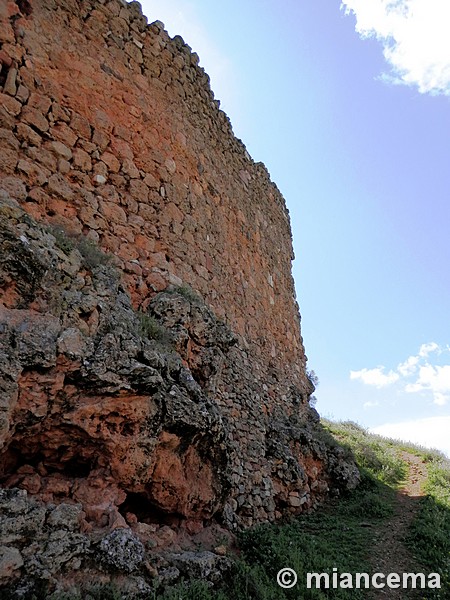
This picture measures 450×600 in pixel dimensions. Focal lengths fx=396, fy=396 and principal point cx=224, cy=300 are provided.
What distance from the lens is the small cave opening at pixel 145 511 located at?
436 cm

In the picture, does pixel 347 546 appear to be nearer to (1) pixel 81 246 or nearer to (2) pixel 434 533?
(2) pixel 434 533

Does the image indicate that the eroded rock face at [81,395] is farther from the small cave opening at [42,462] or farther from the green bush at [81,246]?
the green bush at [81,246]

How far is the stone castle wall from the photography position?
5145 mm

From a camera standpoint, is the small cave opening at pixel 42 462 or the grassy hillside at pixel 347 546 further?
the grassy hillside at pixel 347 546

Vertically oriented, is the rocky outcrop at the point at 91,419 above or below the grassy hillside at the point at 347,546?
above

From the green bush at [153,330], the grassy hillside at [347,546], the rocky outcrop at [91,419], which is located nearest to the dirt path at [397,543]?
the grassy hillside at [347,546]

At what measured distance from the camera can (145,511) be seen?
179 inches

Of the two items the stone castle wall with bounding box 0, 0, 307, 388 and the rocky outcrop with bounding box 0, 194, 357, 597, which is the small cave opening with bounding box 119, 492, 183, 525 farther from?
the stone castle wall with bounding box 0, 0, 307, 388

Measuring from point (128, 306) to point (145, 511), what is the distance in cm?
238

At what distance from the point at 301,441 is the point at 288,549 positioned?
11.0 ft

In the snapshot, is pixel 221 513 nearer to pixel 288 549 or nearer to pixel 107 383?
pixel 288 549

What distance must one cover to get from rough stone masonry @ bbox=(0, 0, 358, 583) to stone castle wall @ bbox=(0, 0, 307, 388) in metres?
0.03

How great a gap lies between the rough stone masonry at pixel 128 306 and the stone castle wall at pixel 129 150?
1.2 inches

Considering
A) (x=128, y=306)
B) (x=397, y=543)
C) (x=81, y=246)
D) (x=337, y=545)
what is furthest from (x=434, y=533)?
(x=81, y=246)
